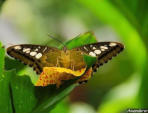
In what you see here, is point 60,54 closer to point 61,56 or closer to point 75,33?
point 61,56

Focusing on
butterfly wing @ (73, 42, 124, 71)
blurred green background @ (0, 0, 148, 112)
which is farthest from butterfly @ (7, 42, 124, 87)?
blurred green background @ (0, 0, 148, 112)

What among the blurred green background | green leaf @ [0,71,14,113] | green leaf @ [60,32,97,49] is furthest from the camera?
the blurred green background

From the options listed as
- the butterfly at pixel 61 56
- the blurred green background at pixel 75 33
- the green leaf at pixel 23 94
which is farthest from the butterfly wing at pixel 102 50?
the blurred green background at pixel 75 33

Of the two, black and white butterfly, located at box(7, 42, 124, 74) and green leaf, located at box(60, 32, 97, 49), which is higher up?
green leaf, located at box(60, 32, 97, 49)

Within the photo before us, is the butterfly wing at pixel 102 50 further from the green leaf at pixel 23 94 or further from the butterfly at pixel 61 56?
the green leaf at pixel 23 94

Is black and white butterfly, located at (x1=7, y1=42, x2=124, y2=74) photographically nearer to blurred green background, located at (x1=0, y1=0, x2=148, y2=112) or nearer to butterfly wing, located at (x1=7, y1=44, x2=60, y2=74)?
butterfly wing, located at (x1=7, y1=44, x2=60, y2=74)

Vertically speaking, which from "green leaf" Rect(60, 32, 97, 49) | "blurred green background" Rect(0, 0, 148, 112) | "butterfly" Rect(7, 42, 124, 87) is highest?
"green leaf" Rect(60, 32, 97, 49)

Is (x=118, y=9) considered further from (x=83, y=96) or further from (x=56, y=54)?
(x=83, y=96)

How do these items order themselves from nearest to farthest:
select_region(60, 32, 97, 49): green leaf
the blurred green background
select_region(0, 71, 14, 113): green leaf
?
select_region(0, 71, 14, 113): green leaf
select_region(60, 32, 97, 49): green leaf
the blurred green background
